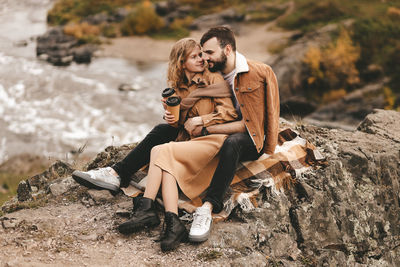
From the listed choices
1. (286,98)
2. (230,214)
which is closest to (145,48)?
(286,98)

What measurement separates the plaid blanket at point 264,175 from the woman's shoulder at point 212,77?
2.87 ft

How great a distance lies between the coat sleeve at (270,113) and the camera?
13.1 ft

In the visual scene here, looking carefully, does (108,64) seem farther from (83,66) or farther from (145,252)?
(145,252)

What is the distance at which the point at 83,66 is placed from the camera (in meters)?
20.8

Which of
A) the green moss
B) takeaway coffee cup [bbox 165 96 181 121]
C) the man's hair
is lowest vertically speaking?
the green moss

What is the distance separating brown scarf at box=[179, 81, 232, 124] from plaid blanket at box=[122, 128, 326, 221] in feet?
2.47

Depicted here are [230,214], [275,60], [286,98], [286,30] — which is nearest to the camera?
[230,214]

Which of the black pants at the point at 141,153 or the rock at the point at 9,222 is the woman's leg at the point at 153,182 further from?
the rock at the point at 9,222

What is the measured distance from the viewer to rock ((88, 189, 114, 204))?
13.9ft

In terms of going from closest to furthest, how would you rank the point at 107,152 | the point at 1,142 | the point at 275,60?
the point at 107,152 → the point at 1,142 → the point at 275,60

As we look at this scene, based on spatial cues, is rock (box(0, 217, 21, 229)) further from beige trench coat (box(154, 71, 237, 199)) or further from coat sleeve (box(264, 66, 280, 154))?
coat sleeve (box(264, 66, 280, 154))

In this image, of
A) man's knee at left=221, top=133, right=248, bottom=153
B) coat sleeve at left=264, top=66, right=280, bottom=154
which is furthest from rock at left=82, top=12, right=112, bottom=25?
man's knee at left=221, top=133, right=248, bottom=153

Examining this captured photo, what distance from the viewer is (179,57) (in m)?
4.06

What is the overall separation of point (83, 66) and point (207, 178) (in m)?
18.3
